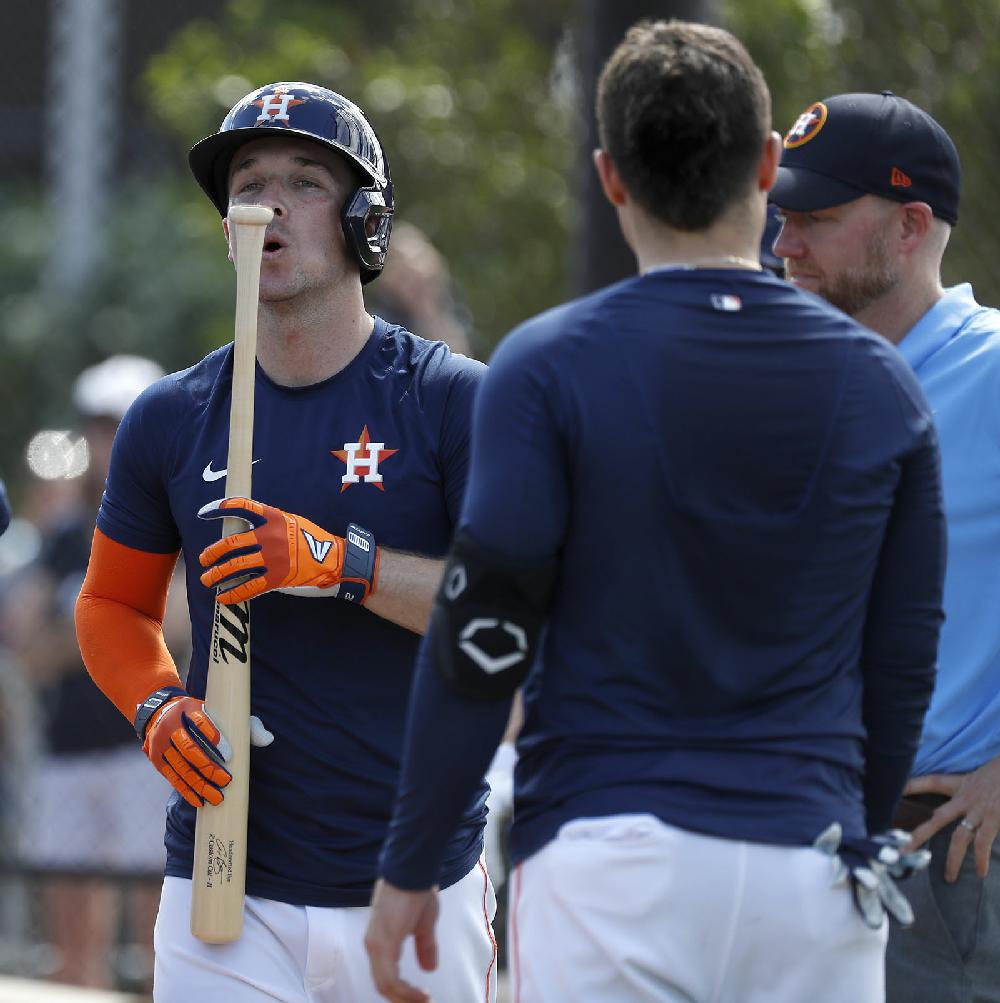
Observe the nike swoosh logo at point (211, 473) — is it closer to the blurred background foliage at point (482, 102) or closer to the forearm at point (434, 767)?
the forearm at point (434, 767)

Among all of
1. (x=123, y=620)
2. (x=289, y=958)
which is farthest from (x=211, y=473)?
(x=289, y=958)

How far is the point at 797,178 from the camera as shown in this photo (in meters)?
3.43

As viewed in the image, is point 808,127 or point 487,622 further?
point 808,127

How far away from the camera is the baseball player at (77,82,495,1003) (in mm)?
3166

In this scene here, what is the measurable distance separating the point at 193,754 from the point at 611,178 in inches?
48.2

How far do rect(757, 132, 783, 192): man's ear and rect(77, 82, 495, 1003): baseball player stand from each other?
96 cm

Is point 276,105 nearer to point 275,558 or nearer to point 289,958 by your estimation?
point 275,558

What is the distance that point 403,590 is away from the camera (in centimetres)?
314

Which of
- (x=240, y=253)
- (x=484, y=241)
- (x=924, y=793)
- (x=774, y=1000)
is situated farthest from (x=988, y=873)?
(x=484, y=241)

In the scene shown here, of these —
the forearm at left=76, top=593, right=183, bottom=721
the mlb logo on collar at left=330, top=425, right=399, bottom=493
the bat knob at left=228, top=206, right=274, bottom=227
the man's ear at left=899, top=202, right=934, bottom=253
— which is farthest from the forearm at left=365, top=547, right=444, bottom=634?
the man's ear at left=899, top=202, right=934, bottom=253

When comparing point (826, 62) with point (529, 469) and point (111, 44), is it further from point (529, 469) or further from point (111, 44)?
point (111, 44)

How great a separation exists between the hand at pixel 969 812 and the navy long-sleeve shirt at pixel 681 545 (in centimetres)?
98

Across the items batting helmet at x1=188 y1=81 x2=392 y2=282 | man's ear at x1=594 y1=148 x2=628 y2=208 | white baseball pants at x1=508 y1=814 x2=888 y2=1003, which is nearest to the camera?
white baseball pants at x1=508 y1=814 x2=888 y2=1003

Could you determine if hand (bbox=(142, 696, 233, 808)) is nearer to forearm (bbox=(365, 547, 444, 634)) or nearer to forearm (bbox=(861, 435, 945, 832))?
forearm (bbox=(365, 547, 444, 634))
